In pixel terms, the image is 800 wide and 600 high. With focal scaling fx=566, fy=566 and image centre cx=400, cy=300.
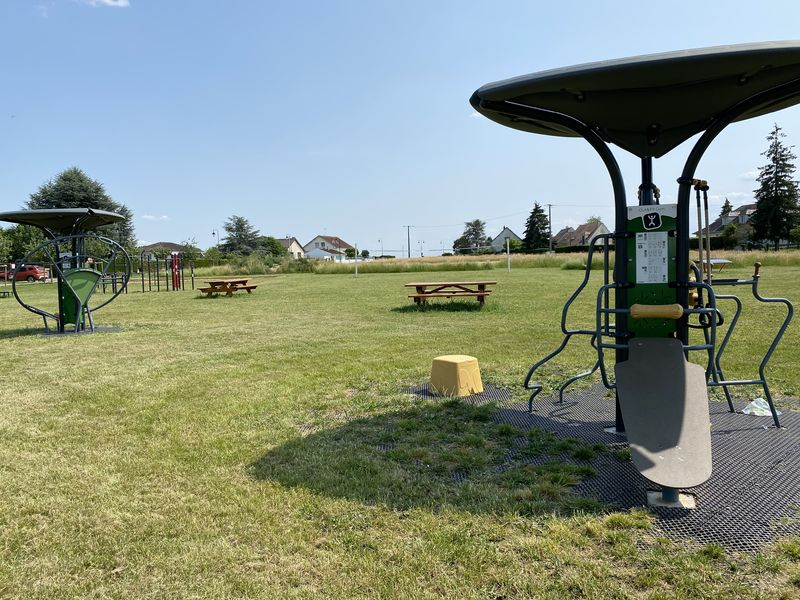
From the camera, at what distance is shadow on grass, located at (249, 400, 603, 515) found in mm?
2979

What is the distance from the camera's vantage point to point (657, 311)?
361 centimetres

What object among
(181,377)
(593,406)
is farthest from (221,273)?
(593,406)

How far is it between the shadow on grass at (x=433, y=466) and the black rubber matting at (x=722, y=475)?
6.6 inches

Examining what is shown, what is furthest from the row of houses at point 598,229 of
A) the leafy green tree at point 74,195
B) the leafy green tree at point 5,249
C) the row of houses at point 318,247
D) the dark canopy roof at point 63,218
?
the dark canopy roof at point 63,218

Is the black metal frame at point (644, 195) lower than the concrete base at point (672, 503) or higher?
higher

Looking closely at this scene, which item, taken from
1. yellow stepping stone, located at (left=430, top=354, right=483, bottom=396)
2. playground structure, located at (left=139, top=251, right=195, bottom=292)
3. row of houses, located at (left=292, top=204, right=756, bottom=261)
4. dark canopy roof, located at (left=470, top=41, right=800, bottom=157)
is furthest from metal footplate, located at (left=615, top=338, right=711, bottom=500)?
row of houses, located at (left=292, top=204, right=756, bottom=261)

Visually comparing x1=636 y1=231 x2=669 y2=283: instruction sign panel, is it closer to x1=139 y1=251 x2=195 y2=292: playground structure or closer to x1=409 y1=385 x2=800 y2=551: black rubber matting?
x1=409 y1=385 x2=800 y2=551: black rubber matting

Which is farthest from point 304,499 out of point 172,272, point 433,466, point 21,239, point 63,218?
point 21,239

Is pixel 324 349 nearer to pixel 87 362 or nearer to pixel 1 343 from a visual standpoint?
pixel 87 362

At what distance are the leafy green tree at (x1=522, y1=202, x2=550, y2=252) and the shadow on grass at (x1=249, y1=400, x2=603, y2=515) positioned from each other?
70.8 meters

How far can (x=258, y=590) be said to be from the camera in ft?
7.34

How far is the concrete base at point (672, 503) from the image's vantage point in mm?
2846

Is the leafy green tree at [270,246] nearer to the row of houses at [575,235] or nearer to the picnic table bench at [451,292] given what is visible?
the row of houses at [575,235]

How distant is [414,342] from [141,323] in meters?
6.30
